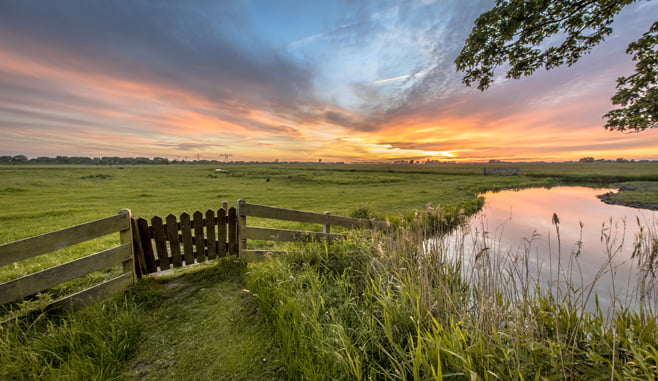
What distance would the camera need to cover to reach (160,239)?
505cm

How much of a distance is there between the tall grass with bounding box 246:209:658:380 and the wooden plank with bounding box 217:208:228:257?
171cm

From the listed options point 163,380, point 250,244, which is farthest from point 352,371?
point 250,244

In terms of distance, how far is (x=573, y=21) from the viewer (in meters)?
7.84

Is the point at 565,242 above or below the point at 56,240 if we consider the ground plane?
below

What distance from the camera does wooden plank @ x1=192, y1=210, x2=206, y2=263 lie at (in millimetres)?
5383

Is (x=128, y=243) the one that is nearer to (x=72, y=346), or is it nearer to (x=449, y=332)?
(x=72, y=346)

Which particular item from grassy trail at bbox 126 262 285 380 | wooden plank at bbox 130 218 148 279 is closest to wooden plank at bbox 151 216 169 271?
wooden plank at bbox 130 218 148 279

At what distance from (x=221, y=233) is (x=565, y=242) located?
1584cm

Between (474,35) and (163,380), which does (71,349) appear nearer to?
(163,380)

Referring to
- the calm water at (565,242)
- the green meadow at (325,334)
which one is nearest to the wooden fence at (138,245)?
the green meadow at (325,334)

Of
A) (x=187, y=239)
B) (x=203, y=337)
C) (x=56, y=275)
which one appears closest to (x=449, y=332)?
(x=203, y=337)

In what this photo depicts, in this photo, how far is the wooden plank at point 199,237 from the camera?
17.7ft

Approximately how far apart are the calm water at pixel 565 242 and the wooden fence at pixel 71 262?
19.5 feet

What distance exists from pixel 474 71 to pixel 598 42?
149 inches
